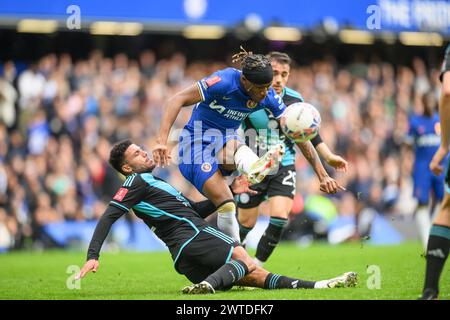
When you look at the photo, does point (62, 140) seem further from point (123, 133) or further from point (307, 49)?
point (307, 49)

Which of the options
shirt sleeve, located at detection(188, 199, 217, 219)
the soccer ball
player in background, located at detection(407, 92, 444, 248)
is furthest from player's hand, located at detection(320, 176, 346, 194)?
player in background, located at detection(407, 92, 444, 248)

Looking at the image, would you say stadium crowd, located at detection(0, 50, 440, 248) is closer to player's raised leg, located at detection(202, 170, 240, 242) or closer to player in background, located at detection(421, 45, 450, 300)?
player's raised leg, located at detection(202, 170, 240, 242)

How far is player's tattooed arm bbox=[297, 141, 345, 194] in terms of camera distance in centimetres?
820

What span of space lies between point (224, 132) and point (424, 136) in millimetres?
5695

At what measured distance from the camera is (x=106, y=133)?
1841 centimetres

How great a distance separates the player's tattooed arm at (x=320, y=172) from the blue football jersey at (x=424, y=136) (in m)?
5.20

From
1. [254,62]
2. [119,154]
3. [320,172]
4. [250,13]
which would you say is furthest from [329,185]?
[250,13]

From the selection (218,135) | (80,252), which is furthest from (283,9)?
(218,135)

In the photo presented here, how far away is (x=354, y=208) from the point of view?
725 inches

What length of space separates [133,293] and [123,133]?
35.0ft

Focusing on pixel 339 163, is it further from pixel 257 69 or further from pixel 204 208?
pixel 204 208

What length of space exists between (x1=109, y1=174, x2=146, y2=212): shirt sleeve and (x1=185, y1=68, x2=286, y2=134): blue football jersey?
1.13 m

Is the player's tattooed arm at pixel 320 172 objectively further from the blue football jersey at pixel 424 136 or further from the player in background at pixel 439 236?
the blue football jersey at pixel 424 136

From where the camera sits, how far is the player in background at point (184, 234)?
24.7 feet
